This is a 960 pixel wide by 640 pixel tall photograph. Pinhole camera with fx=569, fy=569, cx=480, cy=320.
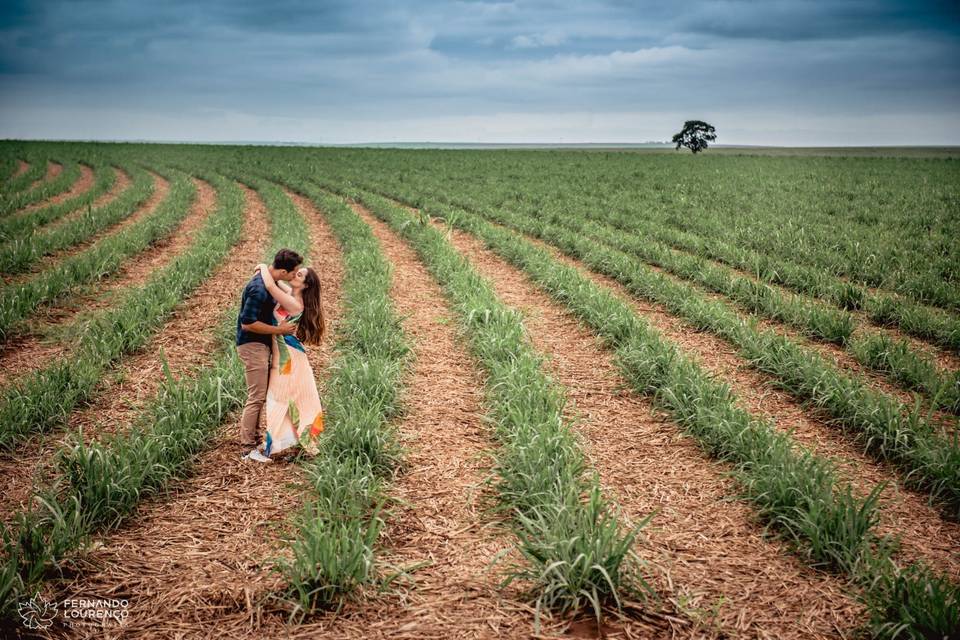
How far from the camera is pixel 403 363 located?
711 cm

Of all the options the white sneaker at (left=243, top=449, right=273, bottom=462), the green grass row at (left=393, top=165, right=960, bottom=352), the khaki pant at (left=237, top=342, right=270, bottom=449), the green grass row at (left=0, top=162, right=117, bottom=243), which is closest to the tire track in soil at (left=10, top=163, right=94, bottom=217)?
the green grass row at (left=0, top=162, right=117, bottom=243)

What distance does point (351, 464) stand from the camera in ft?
15.1

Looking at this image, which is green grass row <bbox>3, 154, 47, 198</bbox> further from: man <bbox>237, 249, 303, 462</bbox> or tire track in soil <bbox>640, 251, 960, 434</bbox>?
tire track in soil <bbox>640, 251, 960, 434</bbox>

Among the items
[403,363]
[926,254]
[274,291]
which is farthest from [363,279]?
[926,254]

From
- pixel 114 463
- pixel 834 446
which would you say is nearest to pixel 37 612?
pixel 114 463

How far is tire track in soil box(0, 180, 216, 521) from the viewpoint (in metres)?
4.60

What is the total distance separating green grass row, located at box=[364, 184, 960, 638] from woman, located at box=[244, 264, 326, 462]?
360 cm

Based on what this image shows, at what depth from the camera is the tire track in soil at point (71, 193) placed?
17.9 m

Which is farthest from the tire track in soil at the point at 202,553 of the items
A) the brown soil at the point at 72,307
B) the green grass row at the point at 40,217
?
the green grass row at the point at 40,217

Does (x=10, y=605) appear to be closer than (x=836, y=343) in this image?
Yes

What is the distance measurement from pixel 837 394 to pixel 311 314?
531cm

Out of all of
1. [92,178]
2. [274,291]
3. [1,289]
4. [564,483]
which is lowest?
[564,483]

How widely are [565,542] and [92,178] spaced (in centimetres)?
3246

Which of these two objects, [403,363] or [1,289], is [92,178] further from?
[403,363]
